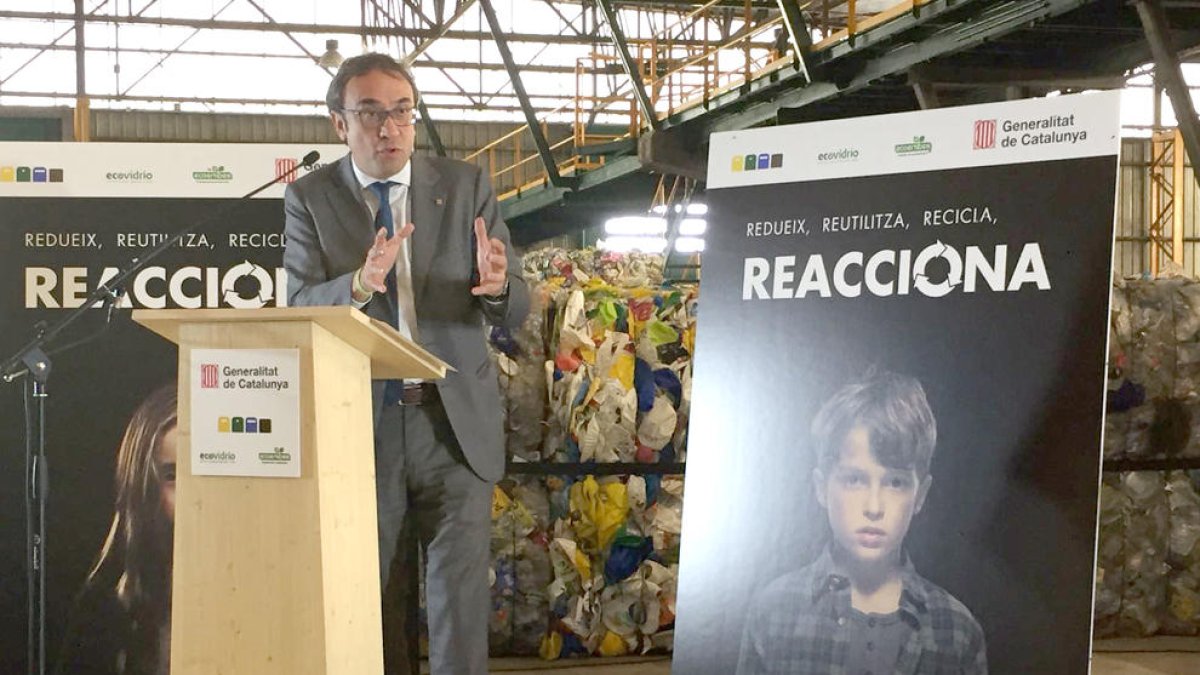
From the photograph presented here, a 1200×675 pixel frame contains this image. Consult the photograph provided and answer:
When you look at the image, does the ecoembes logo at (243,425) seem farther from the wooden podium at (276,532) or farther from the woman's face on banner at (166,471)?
the woman's face on banner at (166,471)

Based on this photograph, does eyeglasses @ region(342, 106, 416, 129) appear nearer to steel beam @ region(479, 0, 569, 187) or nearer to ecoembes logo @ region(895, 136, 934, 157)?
ecoembes logo @ region(895, 136, 934, 157)

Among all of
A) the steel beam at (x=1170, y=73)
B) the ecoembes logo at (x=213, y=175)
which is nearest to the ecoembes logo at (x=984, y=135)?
the ecoembes logo at (x=213, y=175)

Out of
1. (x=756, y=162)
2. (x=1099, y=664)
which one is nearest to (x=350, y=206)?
(x=756, y=162)

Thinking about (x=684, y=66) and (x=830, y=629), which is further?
(x=684, y=66)

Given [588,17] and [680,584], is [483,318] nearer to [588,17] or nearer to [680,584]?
[680,584]

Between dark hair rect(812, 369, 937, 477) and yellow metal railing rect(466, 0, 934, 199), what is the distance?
490 cm

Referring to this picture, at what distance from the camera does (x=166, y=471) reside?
324 centimetres

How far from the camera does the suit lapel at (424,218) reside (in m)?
2.69

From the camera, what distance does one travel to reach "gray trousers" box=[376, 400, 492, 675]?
2.67 metres

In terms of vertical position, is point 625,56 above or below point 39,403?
above

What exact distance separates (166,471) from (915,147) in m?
2.04

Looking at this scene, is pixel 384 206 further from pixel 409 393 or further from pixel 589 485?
pixel 589 485

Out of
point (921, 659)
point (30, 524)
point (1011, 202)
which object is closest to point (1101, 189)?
point (1011, 202)

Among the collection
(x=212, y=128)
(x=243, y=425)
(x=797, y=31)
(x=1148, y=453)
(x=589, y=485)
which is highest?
(x=212, y=128)
